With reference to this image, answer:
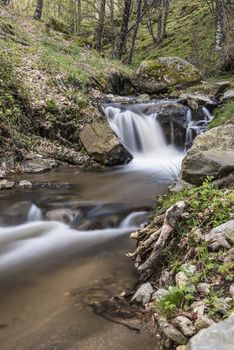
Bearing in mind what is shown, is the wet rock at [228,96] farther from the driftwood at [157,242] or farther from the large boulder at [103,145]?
the driftwood at [157,242]

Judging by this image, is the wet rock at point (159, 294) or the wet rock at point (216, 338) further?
the wet rock at point (159, 294)

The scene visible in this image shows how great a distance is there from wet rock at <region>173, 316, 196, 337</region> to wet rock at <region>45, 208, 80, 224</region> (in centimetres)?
383

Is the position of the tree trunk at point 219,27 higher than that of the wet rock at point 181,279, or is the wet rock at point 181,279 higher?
the tree trunk at point 219,27

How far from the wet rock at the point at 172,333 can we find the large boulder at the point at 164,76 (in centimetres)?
1410

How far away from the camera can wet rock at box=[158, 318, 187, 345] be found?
10.3 feet

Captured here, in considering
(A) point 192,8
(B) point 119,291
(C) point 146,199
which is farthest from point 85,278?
(A) point 192,8

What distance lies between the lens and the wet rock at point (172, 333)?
10.3 ft

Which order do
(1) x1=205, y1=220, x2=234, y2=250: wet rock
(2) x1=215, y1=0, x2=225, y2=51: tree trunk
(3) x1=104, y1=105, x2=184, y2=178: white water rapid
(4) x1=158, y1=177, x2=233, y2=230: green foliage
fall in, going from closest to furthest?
(1) x1=205, y1=220, x2=234, y2=250: wet rock
(4) x1=158, y1=177, x2=233, y2=230: green foliage
(3) x1=104, y1=105, x2=184, y2=178: white water rapid
(2) x1=215, y1=0, x2=225, y2=51: tree trunk

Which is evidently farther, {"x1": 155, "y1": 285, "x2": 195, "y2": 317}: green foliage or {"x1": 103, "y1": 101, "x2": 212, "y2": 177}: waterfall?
{"x1": 103, "y1": 101, "x2": 212, "y2": 177}: waterfall

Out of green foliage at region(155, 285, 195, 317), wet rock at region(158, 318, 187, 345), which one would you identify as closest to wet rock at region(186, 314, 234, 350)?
wet rock at region(158, 318, 187, 345)

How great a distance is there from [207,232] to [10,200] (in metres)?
4.56

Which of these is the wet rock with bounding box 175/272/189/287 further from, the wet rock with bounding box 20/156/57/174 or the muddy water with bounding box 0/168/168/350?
the wet rock with bounding box 20/156/57/174

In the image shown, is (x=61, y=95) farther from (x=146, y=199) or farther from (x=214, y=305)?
(x=214, y=305)

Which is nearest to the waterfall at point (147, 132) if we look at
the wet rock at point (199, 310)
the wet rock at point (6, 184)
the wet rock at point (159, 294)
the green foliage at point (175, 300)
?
the wet rock at point (6, 184)
